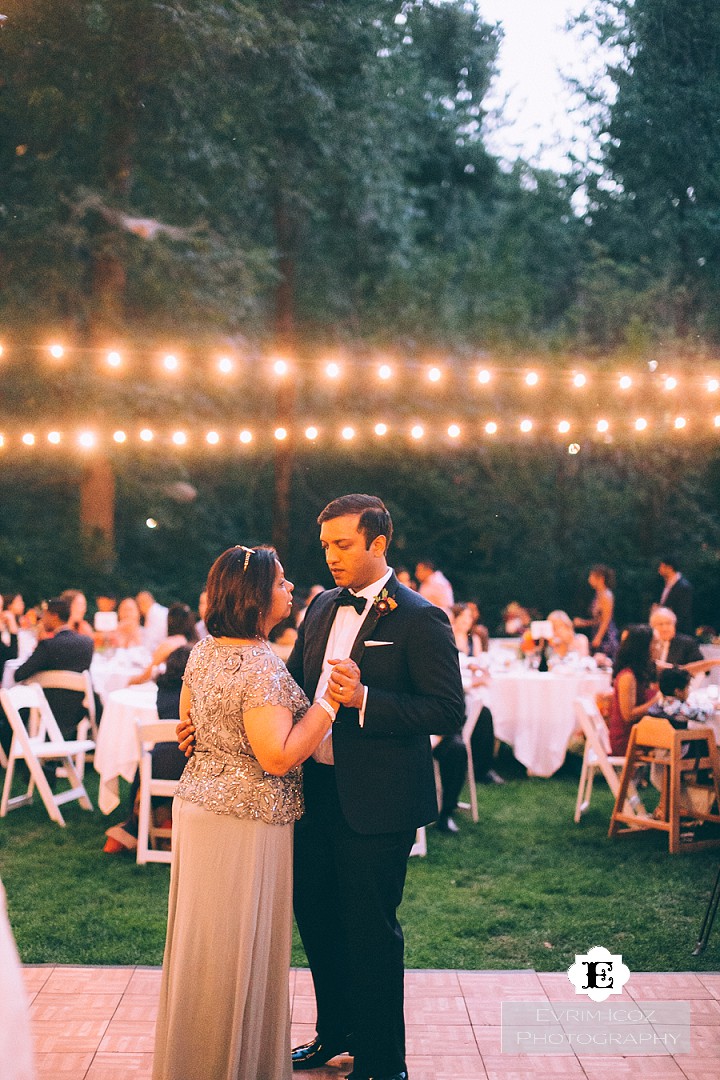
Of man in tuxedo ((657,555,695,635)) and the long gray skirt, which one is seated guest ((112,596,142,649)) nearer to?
man in tuxedo ((657,555,695,635))

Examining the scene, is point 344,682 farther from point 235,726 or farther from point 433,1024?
point 433,1024

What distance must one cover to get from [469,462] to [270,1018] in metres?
15.3

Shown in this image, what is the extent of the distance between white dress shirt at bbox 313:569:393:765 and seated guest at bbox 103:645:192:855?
2.38 meters

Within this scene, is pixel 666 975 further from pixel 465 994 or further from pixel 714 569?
pixel 714 569

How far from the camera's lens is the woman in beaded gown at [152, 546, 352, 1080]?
8.57ft

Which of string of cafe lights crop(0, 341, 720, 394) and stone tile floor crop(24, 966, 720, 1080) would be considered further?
string of cafe lights crop(0, 341, 720, 394)

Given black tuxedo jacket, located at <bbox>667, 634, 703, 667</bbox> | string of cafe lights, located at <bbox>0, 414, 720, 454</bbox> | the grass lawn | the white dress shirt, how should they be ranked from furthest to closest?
string of cafe lights, located at <bbox>0, 414, 720, 454</bbox> → black tuxedo jacket, located at <bbox>667, 634, 703, 667</bbox> → the grass lawn → the white dress shirt

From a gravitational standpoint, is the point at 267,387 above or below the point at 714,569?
above

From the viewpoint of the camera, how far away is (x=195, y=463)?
733 inches

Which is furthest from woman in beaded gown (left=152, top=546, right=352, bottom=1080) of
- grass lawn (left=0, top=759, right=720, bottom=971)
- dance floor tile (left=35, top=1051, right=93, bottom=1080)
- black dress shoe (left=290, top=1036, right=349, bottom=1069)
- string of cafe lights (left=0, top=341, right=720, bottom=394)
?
string of cafe lights (left=0, top=341, right=720, bottom=394)

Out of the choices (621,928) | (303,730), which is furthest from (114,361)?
(303,730)

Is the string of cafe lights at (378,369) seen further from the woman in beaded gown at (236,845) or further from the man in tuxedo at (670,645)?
the woman in beaded gown at (236,845)

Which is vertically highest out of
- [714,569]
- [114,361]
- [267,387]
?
[267,387]

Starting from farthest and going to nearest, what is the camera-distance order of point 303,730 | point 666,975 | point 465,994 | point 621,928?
1. point 621,928
2. point 666,975
3. point 465,994
4. point 303,730
